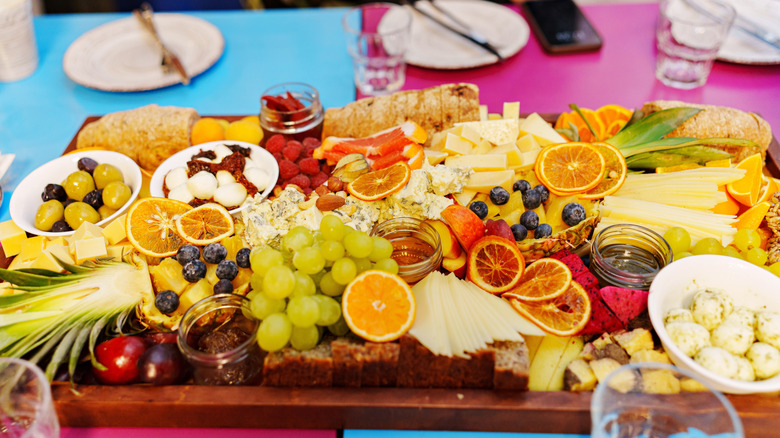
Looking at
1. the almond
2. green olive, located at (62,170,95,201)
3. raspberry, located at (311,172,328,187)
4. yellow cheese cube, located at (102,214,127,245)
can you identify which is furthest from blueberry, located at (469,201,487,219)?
green olive, located at (62,170,95,201)

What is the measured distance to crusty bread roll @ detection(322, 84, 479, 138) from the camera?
1833 mm

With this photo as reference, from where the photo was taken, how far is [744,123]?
1.75 m

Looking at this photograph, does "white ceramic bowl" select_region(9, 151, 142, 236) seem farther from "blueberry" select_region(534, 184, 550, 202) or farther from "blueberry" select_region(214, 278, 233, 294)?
"blueberry" select_region(534, 184, 550, 202)

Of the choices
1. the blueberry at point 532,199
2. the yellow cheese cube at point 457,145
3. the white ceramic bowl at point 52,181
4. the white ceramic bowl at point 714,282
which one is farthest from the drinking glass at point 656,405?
the white ceramic bowl at point 52,181

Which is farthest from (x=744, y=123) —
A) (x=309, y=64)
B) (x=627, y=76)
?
(x=309, y=64)

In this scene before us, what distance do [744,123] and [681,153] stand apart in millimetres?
A: 293

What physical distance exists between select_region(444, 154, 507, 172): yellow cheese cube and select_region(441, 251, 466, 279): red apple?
29 centimetres

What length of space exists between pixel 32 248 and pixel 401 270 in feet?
3.53

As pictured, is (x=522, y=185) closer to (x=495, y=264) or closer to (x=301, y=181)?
(x=495, y=264)

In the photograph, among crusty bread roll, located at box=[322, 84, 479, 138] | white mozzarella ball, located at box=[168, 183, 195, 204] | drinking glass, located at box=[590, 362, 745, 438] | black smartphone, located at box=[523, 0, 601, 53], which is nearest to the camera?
drinking glass, located at box=[590, 362, 745, 438]

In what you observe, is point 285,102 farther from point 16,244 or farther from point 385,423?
point 385,423

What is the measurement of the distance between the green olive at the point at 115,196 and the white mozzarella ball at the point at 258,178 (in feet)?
1.22

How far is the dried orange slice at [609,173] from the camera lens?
1548 mm

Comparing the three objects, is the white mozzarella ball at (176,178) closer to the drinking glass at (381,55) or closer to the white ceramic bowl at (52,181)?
the white ceramic bowl at (52,181)
